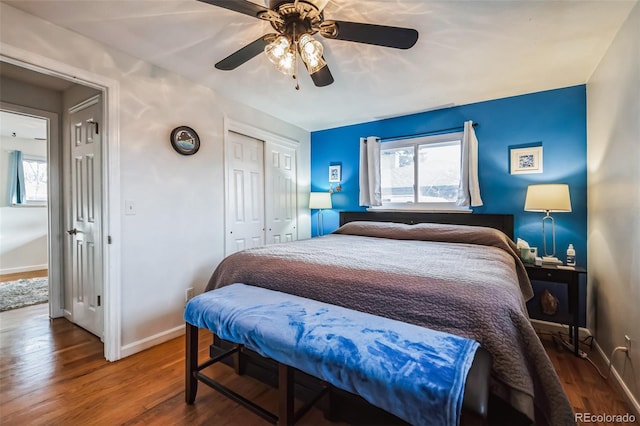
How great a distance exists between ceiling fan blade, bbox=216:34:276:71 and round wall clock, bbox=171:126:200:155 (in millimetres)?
967

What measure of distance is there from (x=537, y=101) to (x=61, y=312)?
213 inches

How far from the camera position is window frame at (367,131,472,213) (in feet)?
10.5

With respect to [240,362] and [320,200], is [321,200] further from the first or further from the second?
[240,362]

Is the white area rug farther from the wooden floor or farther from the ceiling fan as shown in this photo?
the ceiling fan

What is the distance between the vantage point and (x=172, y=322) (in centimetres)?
248

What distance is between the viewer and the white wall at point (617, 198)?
1595 millimetres

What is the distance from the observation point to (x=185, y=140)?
2.57 metres

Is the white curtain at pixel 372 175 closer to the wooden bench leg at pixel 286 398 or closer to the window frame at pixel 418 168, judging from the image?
the window frame at pixel 418 168

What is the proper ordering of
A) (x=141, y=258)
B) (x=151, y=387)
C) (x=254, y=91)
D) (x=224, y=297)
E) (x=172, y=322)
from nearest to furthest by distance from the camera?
(x=224, y=297) < (x=151, y=387) < (x=141, y=258) < (x=172, y=322) < (x=254, y=91)

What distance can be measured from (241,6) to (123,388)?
2.33 metres

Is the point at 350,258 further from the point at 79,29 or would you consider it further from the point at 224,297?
the point at 79,29

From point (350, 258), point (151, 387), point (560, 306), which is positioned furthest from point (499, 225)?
point (151, 387)

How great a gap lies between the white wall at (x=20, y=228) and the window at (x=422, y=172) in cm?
606

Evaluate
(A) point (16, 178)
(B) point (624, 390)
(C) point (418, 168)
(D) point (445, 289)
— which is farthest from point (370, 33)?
(A) point (16, 178)
